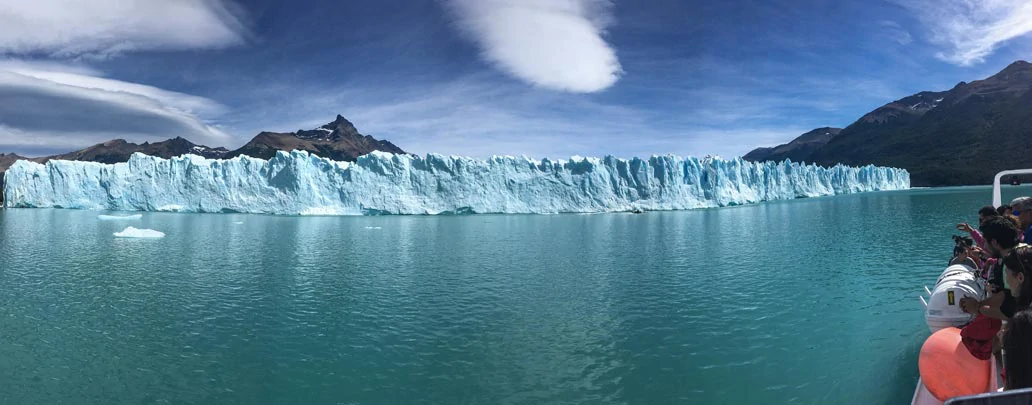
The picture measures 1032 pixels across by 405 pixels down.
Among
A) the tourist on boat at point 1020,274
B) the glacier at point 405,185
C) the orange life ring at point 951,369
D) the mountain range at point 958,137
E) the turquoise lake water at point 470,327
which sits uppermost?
the mountain range at point 958,137

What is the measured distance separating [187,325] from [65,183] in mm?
76973

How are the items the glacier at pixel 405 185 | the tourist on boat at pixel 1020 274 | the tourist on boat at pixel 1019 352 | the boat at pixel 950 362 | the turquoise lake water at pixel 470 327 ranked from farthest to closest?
the glacier at pixel 405 185, the turquoise lake water at pixel 470 327, the boat at pixel 950 362, the tourist on boat at pixel 1020 274, the tourist on boat at pixel 1019 352

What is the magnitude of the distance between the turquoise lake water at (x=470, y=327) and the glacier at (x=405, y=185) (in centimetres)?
3427

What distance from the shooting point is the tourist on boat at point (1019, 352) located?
3.23 m

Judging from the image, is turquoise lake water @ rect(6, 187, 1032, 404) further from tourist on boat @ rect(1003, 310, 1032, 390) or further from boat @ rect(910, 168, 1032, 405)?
tourist on boat @ rect(1003, 310, 1032, 390)

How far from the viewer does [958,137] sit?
138m

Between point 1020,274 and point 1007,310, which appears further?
point 1007,310

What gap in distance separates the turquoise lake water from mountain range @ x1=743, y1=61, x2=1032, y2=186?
430 feet

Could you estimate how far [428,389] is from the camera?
27.0ft

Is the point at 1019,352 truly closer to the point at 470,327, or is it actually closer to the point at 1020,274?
the point at 1020,274

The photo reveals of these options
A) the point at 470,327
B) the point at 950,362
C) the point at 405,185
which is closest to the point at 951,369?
the point at 950,362

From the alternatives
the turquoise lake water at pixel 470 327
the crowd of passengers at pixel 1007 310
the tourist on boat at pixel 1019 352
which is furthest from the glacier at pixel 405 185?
the tourist on boat at pixel 1019 352

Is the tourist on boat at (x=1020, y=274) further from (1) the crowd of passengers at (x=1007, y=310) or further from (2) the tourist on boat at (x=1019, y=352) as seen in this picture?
(2) the tourist on boat at (x=1019, y=352)

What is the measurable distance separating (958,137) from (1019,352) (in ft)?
584
